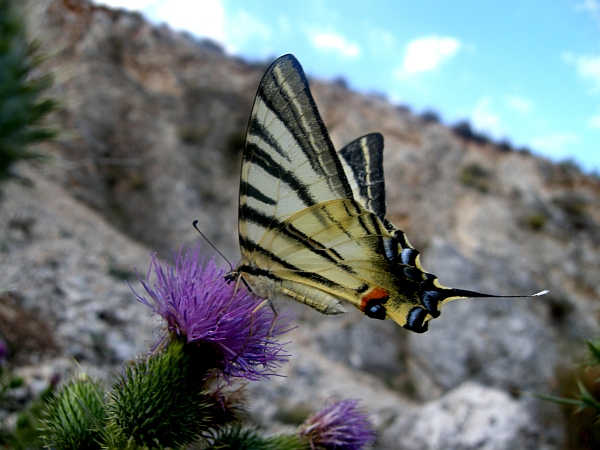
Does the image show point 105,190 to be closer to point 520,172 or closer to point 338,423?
point 338,423

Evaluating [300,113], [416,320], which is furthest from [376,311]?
[300,113]

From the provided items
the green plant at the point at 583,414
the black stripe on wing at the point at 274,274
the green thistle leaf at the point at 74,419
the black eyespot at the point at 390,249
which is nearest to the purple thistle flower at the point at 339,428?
the black stripe on wing at the point at 274,274

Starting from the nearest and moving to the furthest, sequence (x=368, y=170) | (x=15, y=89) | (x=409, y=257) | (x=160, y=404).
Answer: (x=160, y=404), (x=409, y=257), (x=368, y=170), (x=15, y=89)

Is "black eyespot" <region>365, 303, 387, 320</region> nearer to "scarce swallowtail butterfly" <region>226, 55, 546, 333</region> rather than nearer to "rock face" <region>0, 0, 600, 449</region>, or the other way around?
"scarce swallowtail butterfly" <region>226, 55, 546, 333</region>

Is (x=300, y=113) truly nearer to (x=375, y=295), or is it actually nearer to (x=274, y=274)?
(x=274, y=274)

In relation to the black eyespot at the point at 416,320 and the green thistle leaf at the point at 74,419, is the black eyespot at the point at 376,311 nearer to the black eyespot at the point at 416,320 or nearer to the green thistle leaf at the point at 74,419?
the black eyespot at the point at 416,320

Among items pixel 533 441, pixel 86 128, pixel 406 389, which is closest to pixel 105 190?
pixel 86 128
